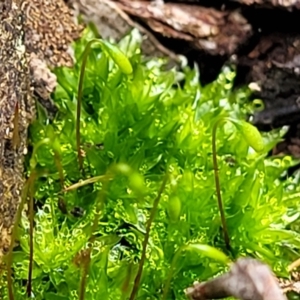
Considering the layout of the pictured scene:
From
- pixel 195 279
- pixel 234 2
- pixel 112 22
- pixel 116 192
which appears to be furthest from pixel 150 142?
pixel 234 2

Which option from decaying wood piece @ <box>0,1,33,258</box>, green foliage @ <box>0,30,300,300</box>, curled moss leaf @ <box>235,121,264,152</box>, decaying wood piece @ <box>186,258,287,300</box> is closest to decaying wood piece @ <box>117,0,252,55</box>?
green foliage @ <box>0,30,300,300</box>

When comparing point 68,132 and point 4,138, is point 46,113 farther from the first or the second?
point 4,138

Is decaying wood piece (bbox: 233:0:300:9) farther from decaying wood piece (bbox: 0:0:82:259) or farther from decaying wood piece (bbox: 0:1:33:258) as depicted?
decaying wood piece (bbox: 0:1:33:258)

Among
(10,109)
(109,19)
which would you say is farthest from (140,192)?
(109,19)

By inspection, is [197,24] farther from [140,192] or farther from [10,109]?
[140,192]

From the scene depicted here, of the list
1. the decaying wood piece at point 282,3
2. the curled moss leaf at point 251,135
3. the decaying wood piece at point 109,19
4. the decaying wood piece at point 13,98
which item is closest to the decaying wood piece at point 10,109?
the decaying wood piece at point 13,98

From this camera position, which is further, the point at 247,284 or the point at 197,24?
the point at 197,24
